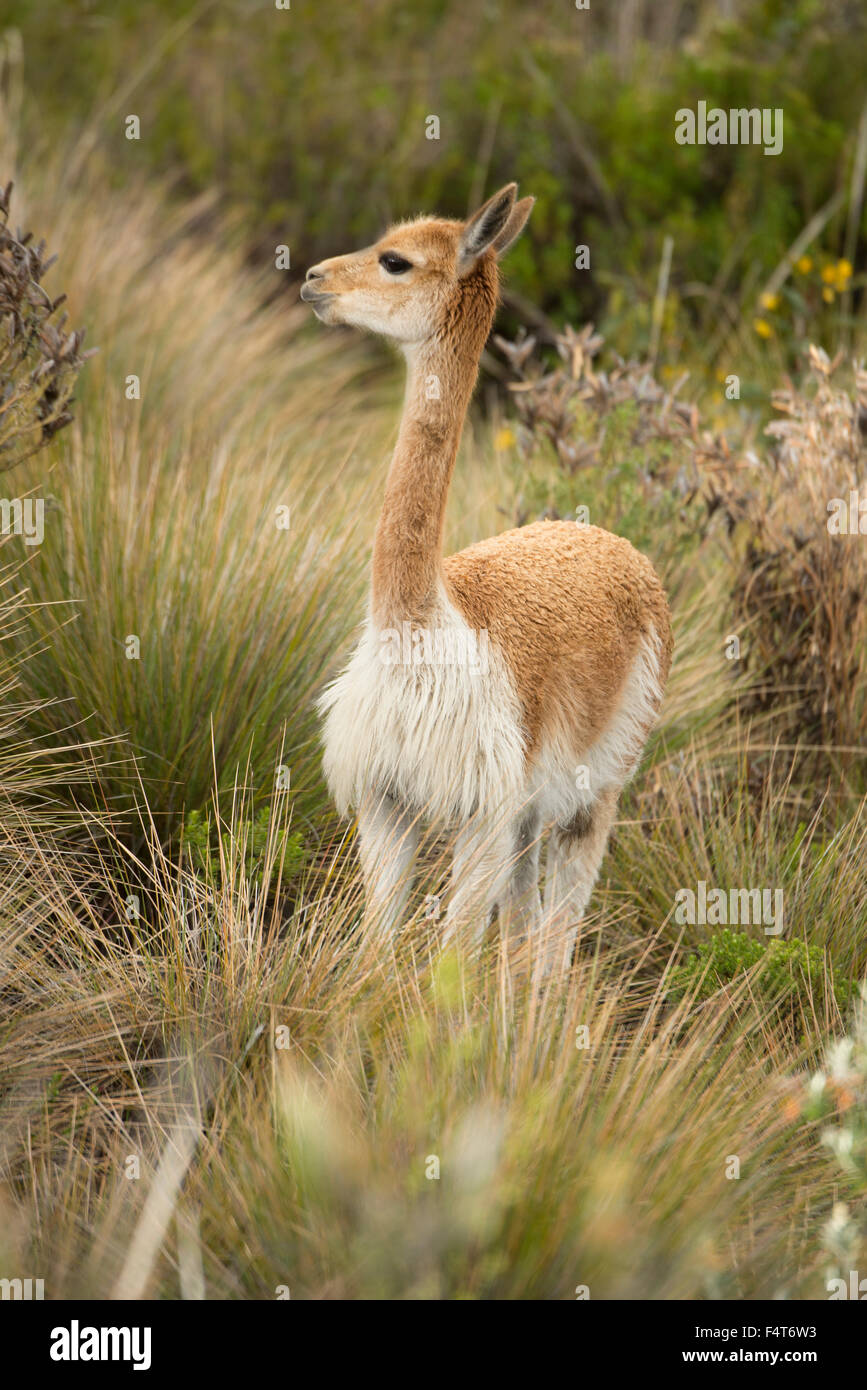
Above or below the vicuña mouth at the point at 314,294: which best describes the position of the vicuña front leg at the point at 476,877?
below

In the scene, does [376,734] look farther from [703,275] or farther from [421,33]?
[421,33]

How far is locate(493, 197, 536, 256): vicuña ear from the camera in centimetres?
385

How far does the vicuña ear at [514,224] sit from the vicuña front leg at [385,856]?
1451 mm

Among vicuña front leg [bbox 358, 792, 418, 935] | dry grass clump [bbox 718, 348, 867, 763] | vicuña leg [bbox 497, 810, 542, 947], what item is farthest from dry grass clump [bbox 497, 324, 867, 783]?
vicuña front leg [bbox 358, 792, 418, 935]

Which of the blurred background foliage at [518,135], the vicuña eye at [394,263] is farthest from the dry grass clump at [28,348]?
the blurred background foliage at [518,135]

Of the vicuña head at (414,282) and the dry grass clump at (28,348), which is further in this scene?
the dry grass clump at (28,348)

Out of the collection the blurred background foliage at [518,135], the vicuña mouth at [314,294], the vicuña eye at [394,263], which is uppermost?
the blurred background foliage at [518,135]

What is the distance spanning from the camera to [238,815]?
4.28 metres

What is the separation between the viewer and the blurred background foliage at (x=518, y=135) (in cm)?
1008

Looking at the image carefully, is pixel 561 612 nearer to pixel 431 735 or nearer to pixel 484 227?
pixel 431 735

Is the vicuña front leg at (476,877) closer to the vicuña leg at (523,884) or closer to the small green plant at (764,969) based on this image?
the vicuña leg at (523,884)

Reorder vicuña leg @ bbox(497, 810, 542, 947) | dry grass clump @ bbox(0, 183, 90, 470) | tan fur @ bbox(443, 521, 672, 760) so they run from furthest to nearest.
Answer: vicuña leg @ bbox(497, 810, 542, 947), dry grass clump @ bbox(0, 183, 90, 470), tan fur @ bbox(443, 521, 672, 760)

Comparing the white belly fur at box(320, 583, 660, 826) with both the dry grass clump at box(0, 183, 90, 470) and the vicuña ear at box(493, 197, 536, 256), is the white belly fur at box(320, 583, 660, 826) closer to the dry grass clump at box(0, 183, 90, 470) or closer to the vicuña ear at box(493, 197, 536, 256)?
the vicuña ear at box(493, 197, 536, 256)

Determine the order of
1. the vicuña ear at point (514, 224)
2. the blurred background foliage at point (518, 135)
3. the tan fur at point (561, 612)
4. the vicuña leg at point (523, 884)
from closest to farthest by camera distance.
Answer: the vicuña ear at point (514, 224), the tan fur at point (561, 612), the vicuña leg at point (523, 884), the blurred background foliage at point (518, 135)
